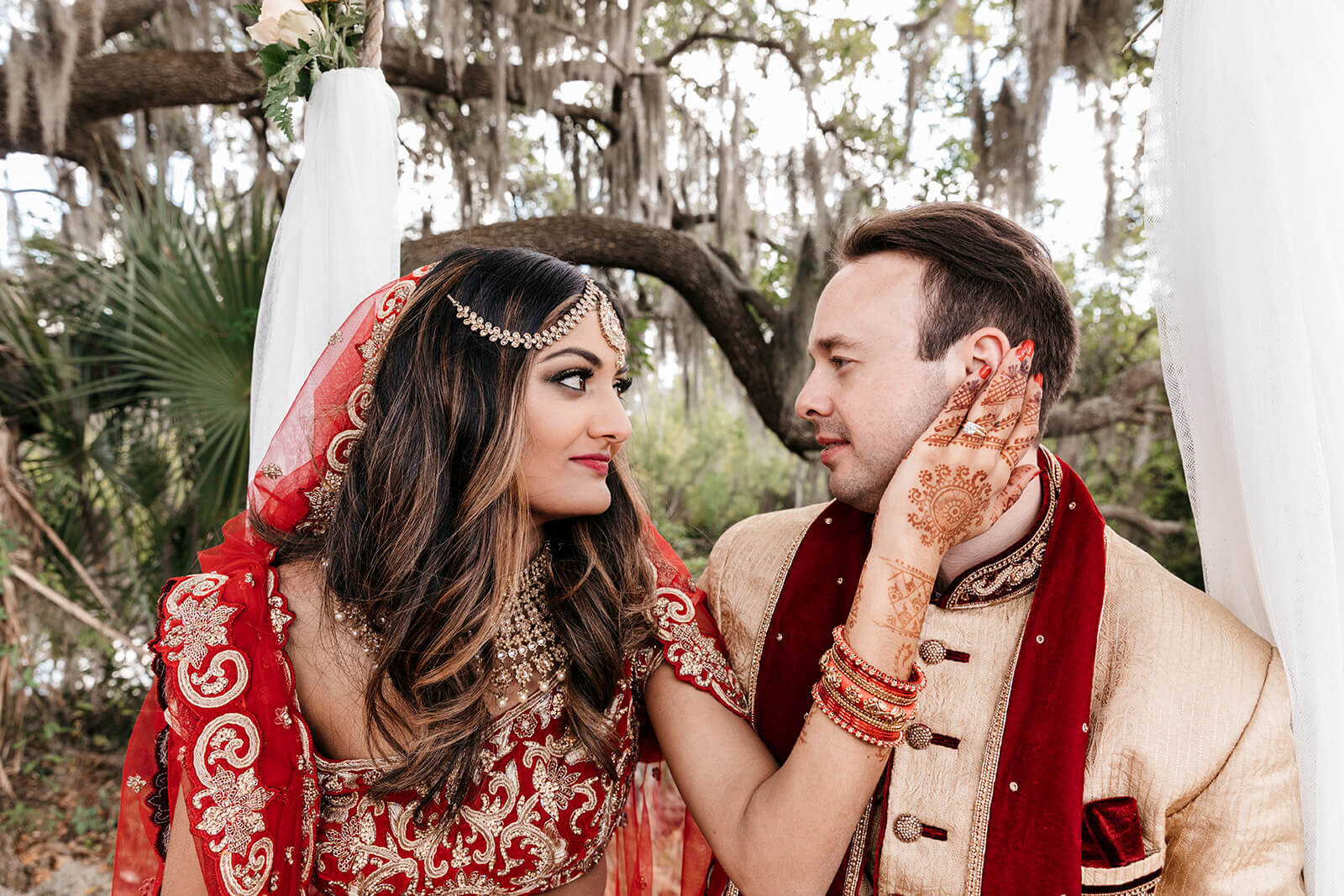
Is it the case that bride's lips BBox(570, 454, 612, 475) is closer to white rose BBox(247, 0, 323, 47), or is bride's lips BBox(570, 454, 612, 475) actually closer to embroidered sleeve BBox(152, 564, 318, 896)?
embroidered sleeve BBox(152, 564, 318, 896)

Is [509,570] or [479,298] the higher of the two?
[479,298]

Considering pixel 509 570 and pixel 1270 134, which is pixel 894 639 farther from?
pixel 1270 134

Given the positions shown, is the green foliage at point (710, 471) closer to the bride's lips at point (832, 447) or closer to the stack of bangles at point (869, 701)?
the bride's lips at point (832, 447)

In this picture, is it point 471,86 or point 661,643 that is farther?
point 471,86

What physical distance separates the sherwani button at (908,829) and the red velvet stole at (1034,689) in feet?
0.13

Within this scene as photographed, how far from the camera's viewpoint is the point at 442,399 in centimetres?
192

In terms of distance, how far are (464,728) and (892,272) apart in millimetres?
1291

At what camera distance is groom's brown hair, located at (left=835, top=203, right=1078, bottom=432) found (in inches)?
76.5

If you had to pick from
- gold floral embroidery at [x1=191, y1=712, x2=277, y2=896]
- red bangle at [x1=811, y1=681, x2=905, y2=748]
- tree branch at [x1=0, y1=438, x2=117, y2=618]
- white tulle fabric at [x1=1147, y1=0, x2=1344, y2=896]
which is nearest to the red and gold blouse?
gold floral embroidery at [x1=191, y1=712, x2=277, y2=896]

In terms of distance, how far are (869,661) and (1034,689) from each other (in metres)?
0.42

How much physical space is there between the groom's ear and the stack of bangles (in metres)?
0.69

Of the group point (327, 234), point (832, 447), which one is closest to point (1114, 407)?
point (832, 447)

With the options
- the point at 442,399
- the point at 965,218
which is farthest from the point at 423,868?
the point at 965,218

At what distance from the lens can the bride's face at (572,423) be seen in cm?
190
